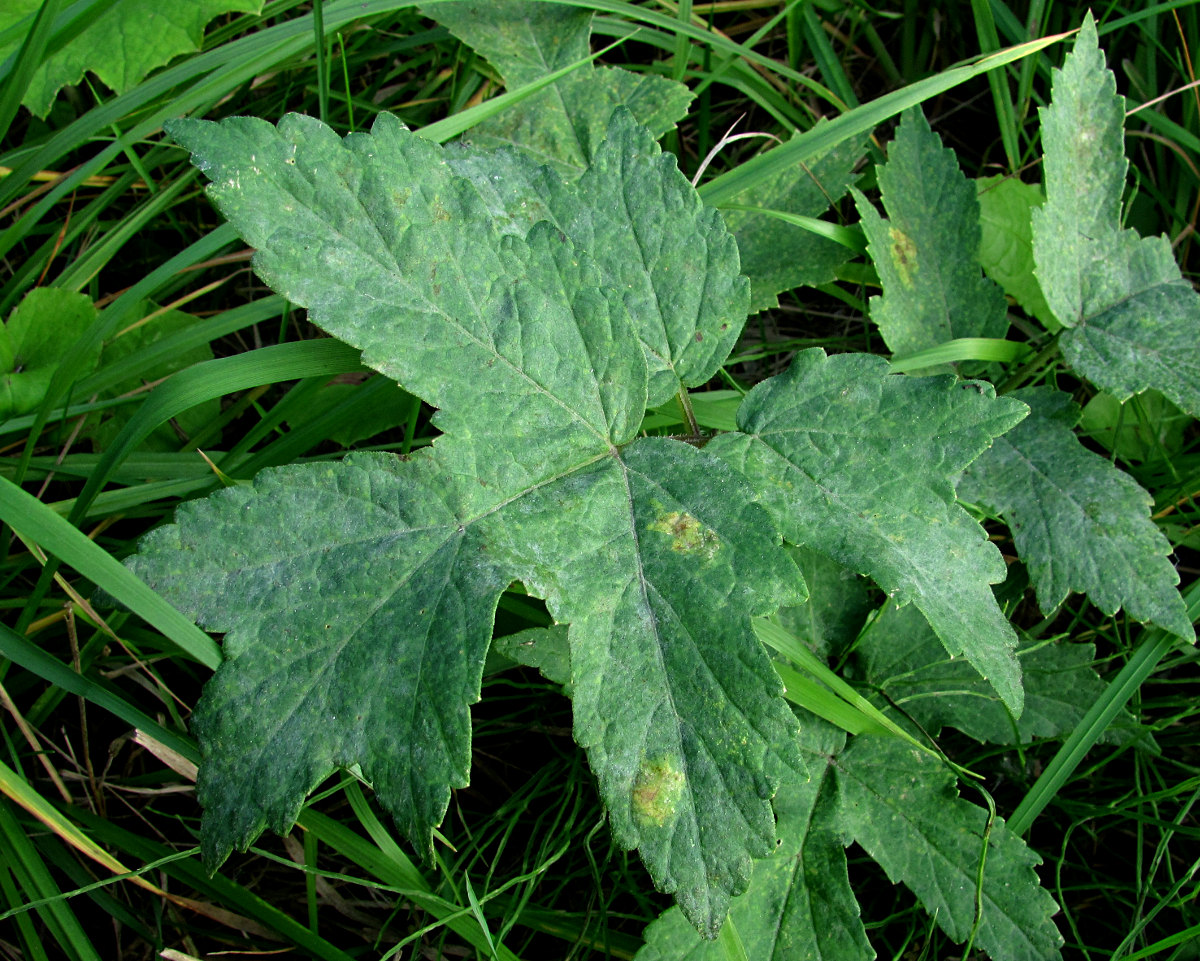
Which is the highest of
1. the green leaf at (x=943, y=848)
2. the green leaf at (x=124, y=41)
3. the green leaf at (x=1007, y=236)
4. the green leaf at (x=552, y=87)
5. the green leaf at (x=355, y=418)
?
the green leaf at (x=124, y=41)

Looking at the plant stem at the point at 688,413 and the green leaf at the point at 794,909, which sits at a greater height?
the plant stem at the point at 688,413

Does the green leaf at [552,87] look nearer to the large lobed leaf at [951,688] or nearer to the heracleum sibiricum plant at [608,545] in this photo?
the heracleum sibiricum plant at [608,545]

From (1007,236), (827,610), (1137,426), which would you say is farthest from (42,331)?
(1137,426)

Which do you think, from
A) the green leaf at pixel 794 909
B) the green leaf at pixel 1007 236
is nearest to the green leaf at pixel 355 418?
the green leaf at pixel 794 909

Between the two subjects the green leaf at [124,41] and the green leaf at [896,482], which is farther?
the green leaf at [124,41]

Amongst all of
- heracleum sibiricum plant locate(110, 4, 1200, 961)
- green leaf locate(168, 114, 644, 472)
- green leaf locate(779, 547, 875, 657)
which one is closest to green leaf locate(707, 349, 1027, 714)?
heracleum sibiricum plant locate(110, 4, 1200, 961)

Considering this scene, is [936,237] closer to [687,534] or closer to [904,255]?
[904,255]

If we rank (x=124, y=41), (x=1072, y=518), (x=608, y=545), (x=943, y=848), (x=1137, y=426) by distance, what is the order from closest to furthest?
(x=608, y=545) < (x=943, y=848) < (x=1072, y=518) < (x=124, y=41) < (x=1137, y=426)
